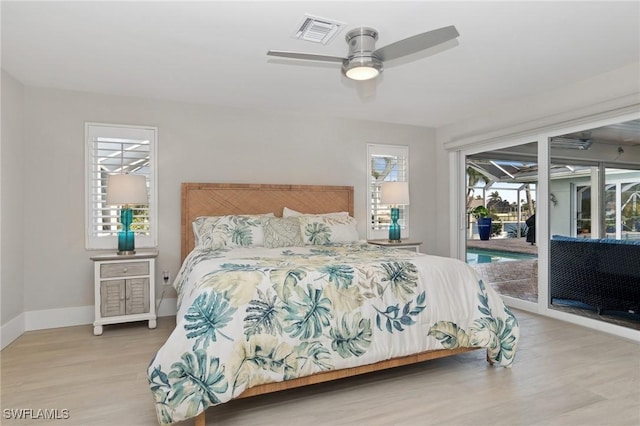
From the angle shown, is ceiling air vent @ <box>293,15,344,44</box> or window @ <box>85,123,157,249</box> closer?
ceiling air vent @ <box>293,15,344,44</box>

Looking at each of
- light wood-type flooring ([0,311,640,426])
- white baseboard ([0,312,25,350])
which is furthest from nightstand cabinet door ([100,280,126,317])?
white baseboard ([0,312,25,350])

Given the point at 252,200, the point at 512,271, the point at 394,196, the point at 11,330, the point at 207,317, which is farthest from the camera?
the point at 512,271

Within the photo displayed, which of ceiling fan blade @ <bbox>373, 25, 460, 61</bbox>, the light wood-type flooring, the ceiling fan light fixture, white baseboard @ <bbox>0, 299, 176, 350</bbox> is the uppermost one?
ceiling fan blade @ <bbox>373, 25, 460, 61</bbox>

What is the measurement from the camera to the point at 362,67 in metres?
2.48

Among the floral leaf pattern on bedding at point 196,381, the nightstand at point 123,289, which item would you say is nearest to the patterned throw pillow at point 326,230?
the nightstand at point 123,289

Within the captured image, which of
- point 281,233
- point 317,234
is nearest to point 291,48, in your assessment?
point 281,233

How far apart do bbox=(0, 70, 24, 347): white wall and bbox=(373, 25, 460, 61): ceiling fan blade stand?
3313mm

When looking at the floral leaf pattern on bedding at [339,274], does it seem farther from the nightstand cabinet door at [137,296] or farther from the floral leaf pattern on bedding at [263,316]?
the nightstand cabinet door at [137,296]

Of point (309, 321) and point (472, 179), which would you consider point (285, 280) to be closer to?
point (309, 321)

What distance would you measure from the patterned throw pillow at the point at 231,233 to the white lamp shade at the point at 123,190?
0.71 m

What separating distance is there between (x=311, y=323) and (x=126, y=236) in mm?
2513

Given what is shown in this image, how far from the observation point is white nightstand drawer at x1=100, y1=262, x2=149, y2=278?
3660 millimetres

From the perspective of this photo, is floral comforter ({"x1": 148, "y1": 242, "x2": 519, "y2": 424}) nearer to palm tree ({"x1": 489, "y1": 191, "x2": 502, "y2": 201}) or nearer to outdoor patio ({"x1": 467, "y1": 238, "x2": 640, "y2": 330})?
outdoor patio ({"x1": 467, "y1": 238, "x2": 640, "y2": 330})

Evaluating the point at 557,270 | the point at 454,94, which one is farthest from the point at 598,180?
the point at 454,94
